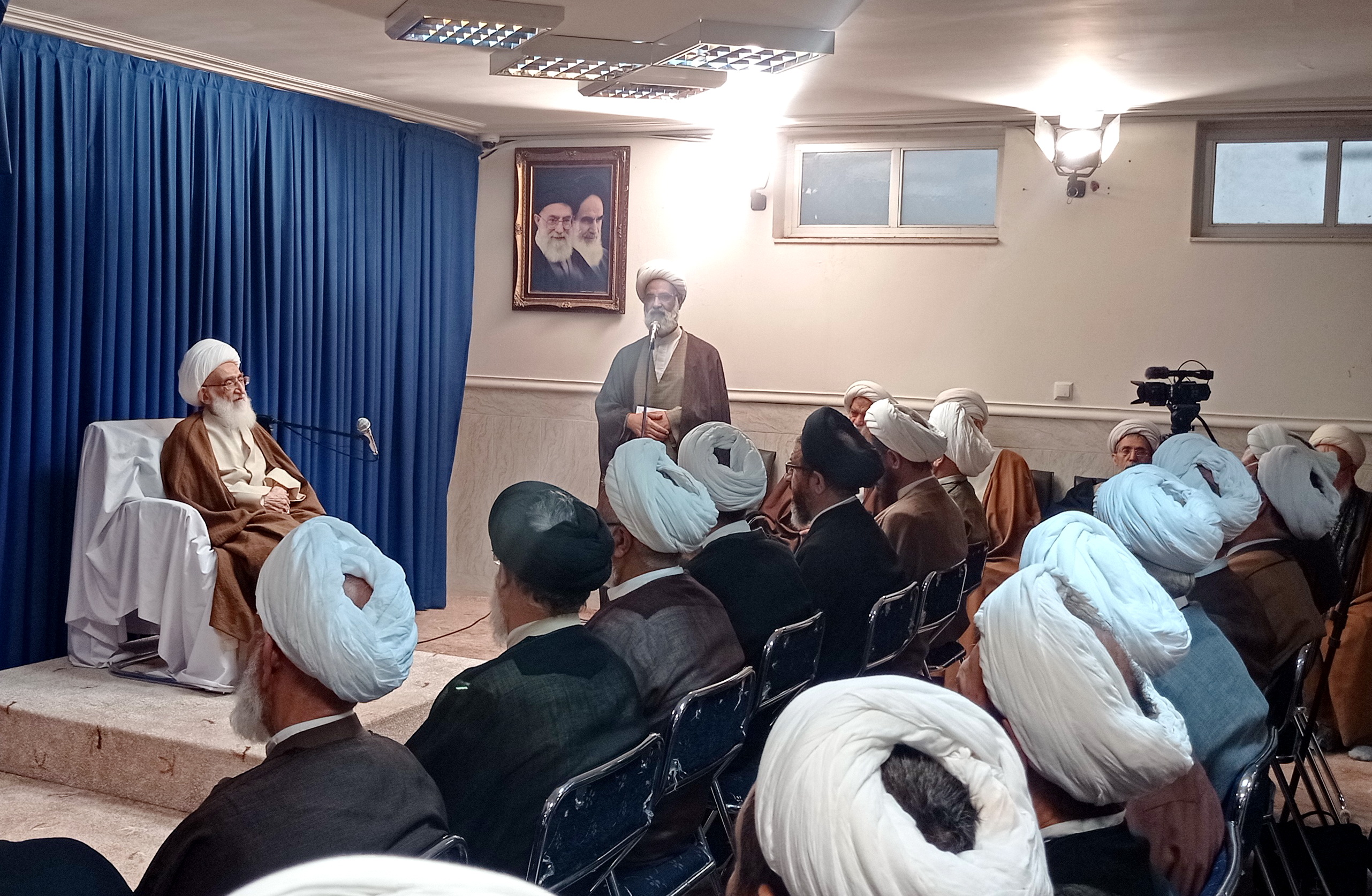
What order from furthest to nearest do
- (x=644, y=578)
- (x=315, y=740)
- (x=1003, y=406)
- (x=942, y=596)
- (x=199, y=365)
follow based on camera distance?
(x=1003, y=406) → (x=199, y=365) → (x=942, y=596) → (x=644, y=578) → (x=315, y=740)

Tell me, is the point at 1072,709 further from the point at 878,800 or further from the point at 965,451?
the point at 965,451

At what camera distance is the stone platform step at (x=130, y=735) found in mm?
3377

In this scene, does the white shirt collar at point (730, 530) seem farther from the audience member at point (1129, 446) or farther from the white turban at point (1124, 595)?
the audience member at point (1129, 446)

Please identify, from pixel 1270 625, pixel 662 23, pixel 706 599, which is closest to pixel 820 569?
pixel 706 599

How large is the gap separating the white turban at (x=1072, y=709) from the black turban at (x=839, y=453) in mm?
1848

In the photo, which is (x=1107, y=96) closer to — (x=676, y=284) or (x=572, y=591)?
(x=676, y=284)

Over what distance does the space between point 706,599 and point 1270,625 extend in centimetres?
148

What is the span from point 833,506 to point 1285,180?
3589mm

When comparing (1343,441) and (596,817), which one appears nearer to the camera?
(596,817)

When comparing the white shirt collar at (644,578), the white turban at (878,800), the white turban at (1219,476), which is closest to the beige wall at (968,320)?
the white turban at (1219,476)

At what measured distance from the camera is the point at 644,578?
246 cm

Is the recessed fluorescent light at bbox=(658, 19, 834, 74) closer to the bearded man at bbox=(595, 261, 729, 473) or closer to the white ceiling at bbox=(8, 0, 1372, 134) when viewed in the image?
the white ceiling at bbox=(8, 0, 1372, 134)

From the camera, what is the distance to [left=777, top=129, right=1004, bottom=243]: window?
588 cm

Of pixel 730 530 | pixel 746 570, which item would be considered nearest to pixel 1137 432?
pixel 730 530
